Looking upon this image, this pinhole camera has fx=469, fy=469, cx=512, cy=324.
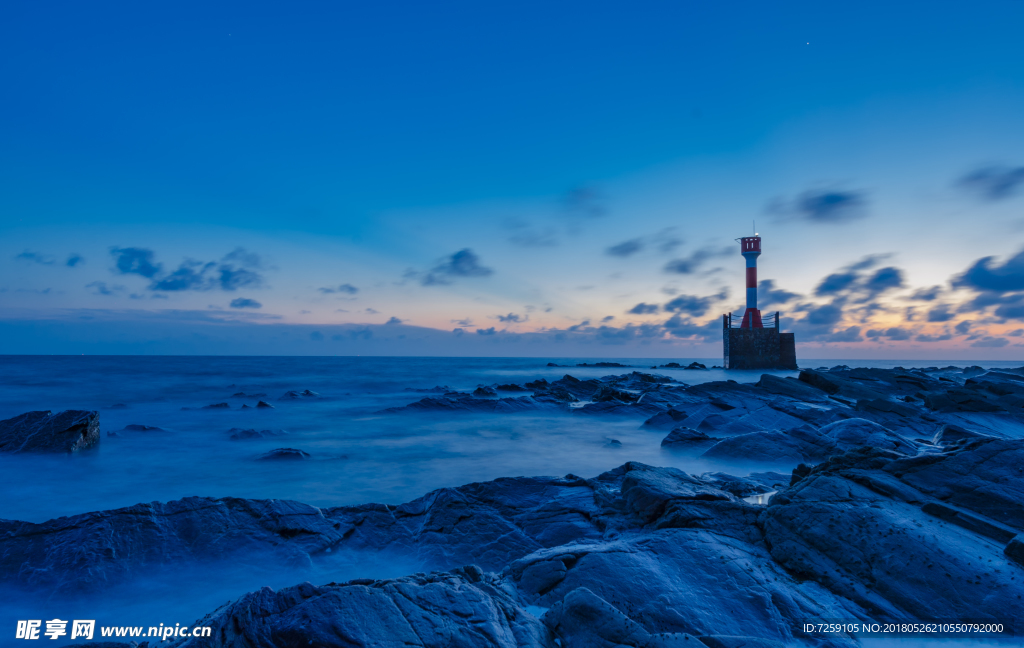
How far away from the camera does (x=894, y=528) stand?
387 cm

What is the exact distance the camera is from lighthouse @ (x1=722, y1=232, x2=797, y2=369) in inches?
1448

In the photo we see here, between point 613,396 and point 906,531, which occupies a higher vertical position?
point 906,531

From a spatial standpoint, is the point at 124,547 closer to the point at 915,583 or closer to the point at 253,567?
the point at 253,567

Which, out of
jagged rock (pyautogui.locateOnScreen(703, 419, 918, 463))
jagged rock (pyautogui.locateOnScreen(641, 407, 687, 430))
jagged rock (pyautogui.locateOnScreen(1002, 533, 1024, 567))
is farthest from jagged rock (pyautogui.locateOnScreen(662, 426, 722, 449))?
jagged rock (pyautogui.locateOnScreen(1002, 533, 1024, 567))

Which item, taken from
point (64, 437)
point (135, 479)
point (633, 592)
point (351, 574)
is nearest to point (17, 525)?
point (351, 574)

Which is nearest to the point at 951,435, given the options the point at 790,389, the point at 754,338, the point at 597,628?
the point at 790,389

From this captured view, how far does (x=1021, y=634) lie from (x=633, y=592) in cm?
260

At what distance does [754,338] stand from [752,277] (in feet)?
15.8

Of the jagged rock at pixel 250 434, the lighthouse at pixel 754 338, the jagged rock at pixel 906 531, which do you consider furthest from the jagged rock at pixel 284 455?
the lighthouse at pixel 754 338

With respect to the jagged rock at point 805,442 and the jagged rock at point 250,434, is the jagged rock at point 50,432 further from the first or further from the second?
the jagged rock at point 805,442

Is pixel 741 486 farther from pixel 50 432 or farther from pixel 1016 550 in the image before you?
pixel 50 432

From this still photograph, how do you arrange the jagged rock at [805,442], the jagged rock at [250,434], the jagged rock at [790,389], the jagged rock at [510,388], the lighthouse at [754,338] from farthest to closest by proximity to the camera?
the lighthouse at [754,338] → the jagged rock at [510,388] → the jagged rock at [790,389] → the jagged rock at [250,434] → the jagged rock at [805,442]

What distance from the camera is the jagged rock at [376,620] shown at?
2.56m

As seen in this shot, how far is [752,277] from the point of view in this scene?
37.1 m
